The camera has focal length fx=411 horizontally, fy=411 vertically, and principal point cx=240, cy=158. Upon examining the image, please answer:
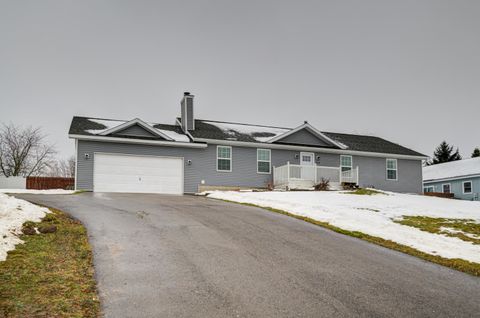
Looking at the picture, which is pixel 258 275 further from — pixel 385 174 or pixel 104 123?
pixel 385 174

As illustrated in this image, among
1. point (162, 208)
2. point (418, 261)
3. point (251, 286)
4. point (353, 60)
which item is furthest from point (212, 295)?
point (353, 60)

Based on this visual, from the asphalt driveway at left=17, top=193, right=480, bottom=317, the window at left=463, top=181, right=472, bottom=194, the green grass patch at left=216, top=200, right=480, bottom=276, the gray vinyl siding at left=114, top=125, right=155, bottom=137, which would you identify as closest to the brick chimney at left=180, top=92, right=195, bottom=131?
the gray vinyl siding at left=114, top=125, right=155, bottom=137

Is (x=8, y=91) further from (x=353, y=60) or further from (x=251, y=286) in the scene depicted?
(x=251, y=286)

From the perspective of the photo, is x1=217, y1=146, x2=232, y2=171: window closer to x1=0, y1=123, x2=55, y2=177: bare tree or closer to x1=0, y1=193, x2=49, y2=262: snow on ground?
x1=0, y1=193, x2=49, y2=262: snow on ground

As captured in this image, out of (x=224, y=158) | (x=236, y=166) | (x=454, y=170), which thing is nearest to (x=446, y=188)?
(x=454, y=170)

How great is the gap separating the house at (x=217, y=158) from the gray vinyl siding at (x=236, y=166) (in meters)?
0.05

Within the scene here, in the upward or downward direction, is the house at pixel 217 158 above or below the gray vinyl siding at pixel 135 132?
below

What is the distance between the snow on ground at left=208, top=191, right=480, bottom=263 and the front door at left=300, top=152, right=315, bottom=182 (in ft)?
16.1

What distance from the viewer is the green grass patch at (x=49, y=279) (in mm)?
4492

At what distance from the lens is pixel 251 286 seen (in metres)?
5.67

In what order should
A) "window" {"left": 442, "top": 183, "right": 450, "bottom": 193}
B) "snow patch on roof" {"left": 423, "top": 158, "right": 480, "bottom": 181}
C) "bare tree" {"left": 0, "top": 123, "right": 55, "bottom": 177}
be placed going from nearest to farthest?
"bare tree" {"left": 0, "top": 123, "right": 55, "bottom": 177} → "snow patch on roof" {"left": 423, "top": 158, "right": 480, "bottom": 181} → "window" {"left": 442, "top": 183, "right": 450, "bottom": 193}

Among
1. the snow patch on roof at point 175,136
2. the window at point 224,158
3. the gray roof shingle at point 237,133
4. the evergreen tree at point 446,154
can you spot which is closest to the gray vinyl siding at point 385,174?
the gray roof shingle at point 237,133

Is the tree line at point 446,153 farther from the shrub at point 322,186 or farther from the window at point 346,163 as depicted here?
the shrub at point 322,186

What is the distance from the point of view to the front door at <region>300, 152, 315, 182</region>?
23.5 metres
